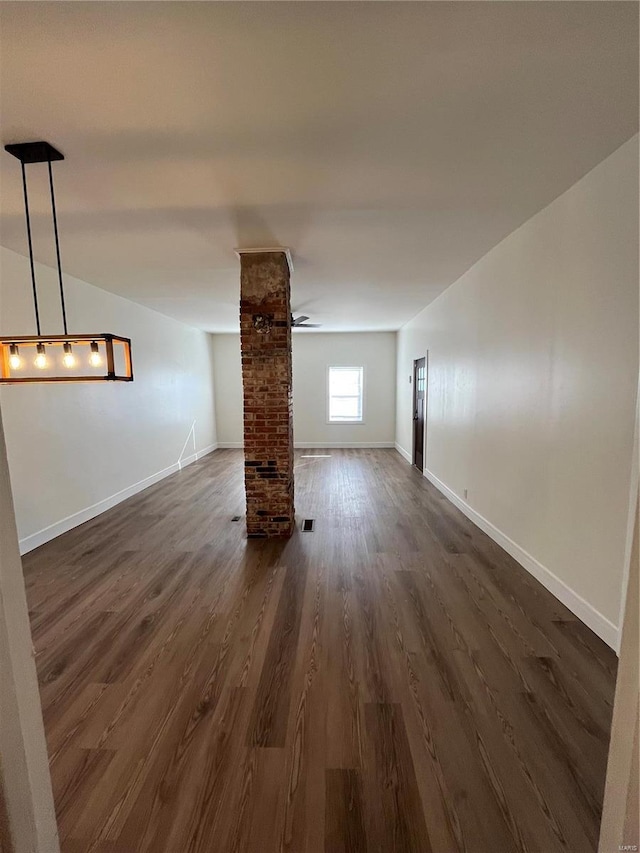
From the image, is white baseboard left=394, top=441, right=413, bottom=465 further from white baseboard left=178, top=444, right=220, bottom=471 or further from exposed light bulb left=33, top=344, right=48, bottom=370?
exposed light bulb left=33, top=344, right=48, bottom=370

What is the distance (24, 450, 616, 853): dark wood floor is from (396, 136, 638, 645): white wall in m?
0.39

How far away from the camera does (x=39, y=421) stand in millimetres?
3688

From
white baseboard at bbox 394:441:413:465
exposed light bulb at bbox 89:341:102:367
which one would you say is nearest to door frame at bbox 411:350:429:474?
white baseboard at bbox 394:441:413:465

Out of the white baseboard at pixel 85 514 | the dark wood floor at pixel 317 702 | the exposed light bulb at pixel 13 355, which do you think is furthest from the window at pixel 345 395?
the exposed light bulb at pixel 13 355

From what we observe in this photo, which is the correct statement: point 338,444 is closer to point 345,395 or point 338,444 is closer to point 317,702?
point 345,395

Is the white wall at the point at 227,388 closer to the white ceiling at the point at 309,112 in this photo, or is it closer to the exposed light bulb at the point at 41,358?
the white ceiling at the point at 309,112

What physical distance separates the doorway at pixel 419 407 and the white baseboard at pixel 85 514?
14.4 ft

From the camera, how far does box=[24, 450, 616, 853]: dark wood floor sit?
1.31 m

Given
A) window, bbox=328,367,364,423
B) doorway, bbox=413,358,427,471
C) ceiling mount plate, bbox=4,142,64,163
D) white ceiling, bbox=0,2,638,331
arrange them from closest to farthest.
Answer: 1. white ceiling, bbox=0,2,638,331
2. ceiling mount plate, bbox=4,142,64,163
3. doorway, bbox=413,358,427,471
4. window, bbox=328,367,364,423

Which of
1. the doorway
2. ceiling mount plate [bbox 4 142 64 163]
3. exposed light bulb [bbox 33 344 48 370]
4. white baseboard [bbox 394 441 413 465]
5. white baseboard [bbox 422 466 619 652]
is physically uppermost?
ceiling mount plate [bbox 4 142 64 163]

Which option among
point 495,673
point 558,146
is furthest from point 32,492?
point 558,146

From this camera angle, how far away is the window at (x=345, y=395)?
29.4ft

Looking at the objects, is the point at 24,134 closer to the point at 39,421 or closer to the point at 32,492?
the point at 39,421

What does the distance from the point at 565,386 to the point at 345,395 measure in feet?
21.7
